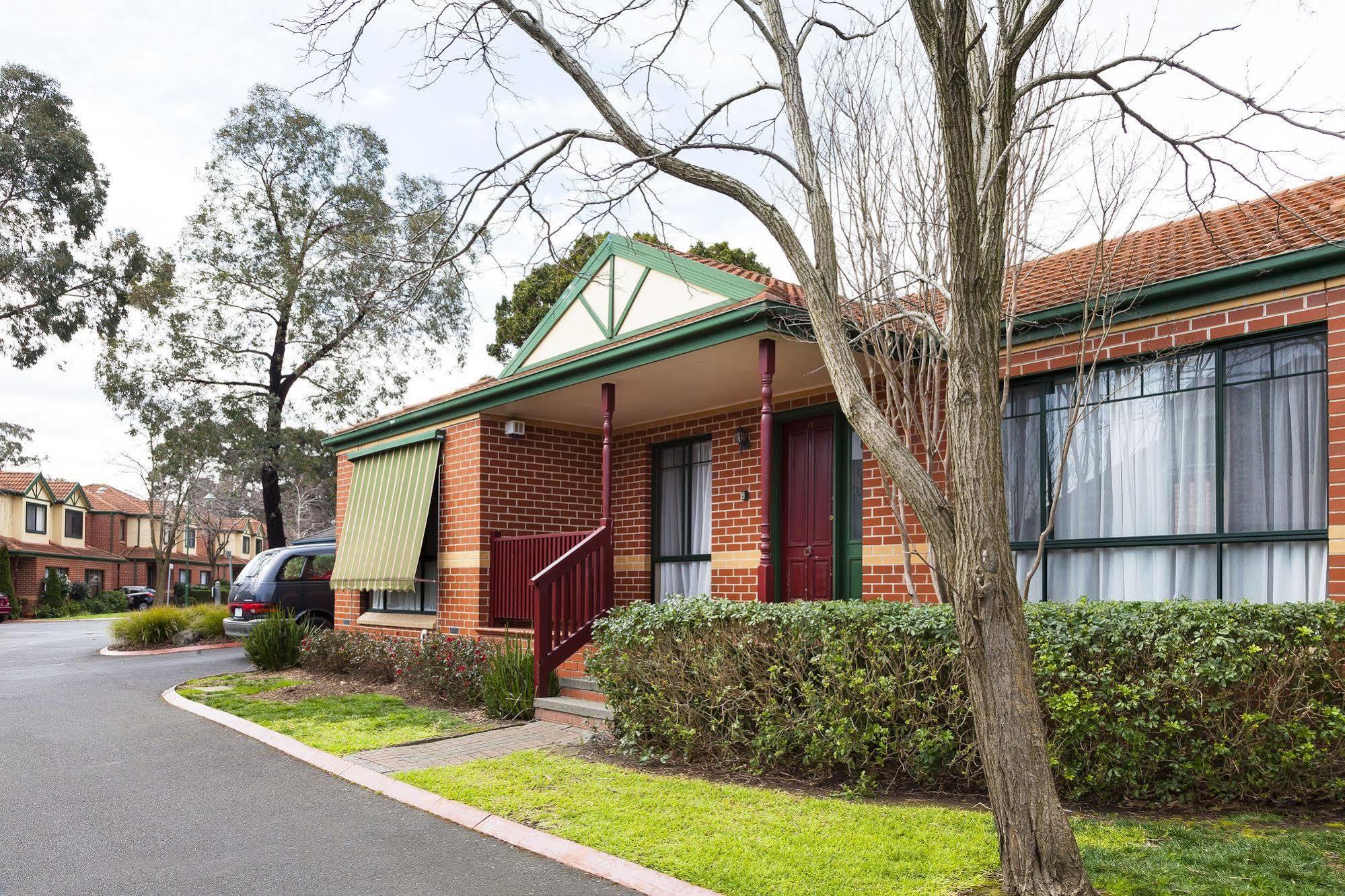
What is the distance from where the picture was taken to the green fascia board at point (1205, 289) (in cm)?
614

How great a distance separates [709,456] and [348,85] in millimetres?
6399

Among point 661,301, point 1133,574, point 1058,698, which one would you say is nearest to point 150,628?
point 661,301

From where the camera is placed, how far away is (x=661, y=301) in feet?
32.5

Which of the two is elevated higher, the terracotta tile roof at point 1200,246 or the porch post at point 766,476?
the terracotta tile roof at point 1200,246

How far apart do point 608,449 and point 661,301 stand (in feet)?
5.25

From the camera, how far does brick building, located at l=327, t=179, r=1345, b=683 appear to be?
21.2ft

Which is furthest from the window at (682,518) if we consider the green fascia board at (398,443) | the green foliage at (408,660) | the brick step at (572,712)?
the green fascia board at (398,443)

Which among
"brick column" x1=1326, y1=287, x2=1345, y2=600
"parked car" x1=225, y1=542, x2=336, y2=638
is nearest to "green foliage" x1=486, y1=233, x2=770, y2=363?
"parked car" x1=225, y1=542, x2=336, y2=638

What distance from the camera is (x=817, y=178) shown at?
211 inches

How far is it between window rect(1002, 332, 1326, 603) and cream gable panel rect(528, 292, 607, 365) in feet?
15.3

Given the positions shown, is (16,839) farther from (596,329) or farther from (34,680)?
(34,680)

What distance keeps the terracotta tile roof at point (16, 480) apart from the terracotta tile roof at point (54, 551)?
2.12 meters

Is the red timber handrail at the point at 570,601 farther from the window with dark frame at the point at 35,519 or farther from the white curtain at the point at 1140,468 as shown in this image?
the window with dark frame at the point at 35,519

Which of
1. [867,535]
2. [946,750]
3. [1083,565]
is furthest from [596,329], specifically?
[946,750]
